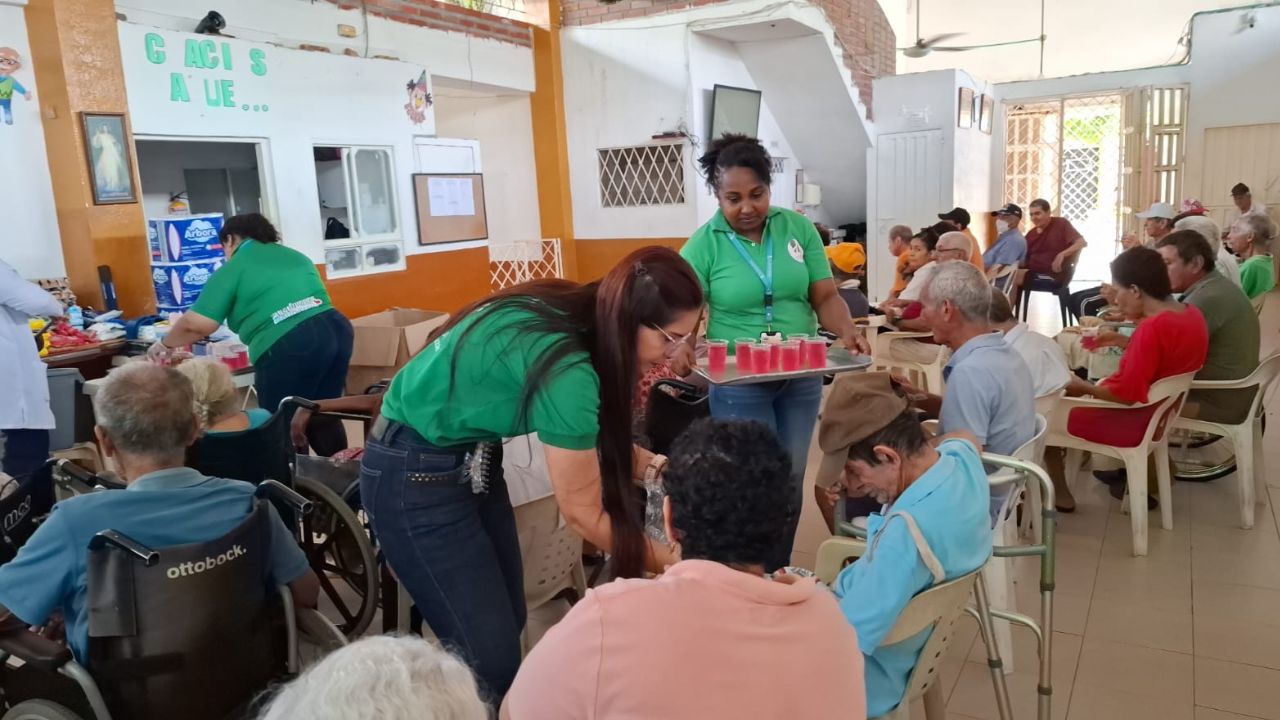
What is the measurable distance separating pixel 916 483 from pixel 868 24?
904cm

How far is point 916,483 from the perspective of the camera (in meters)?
1.72

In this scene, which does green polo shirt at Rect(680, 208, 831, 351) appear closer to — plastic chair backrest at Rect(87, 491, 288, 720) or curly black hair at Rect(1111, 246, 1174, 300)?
curly black hair at Rect(1111, 246, 1174, 300)

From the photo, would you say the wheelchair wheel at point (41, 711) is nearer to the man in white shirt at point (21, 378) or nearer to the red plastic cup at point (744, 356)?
the red plastic cup at point (744, 356)

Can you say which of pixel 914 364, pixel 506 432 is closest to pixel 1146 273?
pixel 914 364

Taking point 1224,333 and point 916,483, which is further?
point 1224,333

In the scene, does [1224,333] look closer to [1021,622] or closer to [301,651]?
[1021,622]

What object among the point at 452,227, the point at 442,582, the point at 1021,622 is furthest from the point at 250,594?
the point at 452,227

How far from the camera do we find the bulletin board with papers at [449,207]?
6777 mm

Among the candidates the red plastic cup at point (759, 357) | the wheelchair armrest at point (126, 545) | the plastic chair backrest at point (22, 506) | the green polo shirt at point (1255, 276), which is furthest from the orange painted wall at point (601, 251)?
the wheelchair armrest at point (126, 545)

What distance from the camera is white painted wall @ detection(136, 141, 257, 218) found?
622 centimetres

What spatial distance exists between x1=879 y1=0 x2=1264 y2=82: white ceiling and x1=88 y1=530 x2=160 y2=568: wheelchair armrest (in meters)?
10.8

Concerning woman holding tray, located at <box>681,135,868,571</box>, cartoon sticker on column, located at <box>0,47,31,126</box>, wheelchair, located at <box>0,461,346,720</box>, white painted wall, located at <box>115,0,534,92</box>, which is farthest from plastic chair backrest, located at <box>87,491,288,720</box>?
white painted wall, located at <box>115,0,534,92</box>

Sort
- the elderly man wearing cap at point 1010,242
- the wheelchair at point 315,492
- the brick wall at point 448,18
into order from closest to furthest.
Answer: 1. the wheelchair at point 315,492
2. the brick wall at point 448,18
3. the elderly man wearing cap at point 1010,242

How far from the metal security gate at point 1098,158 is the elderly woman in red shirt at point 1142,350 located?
313 inches
